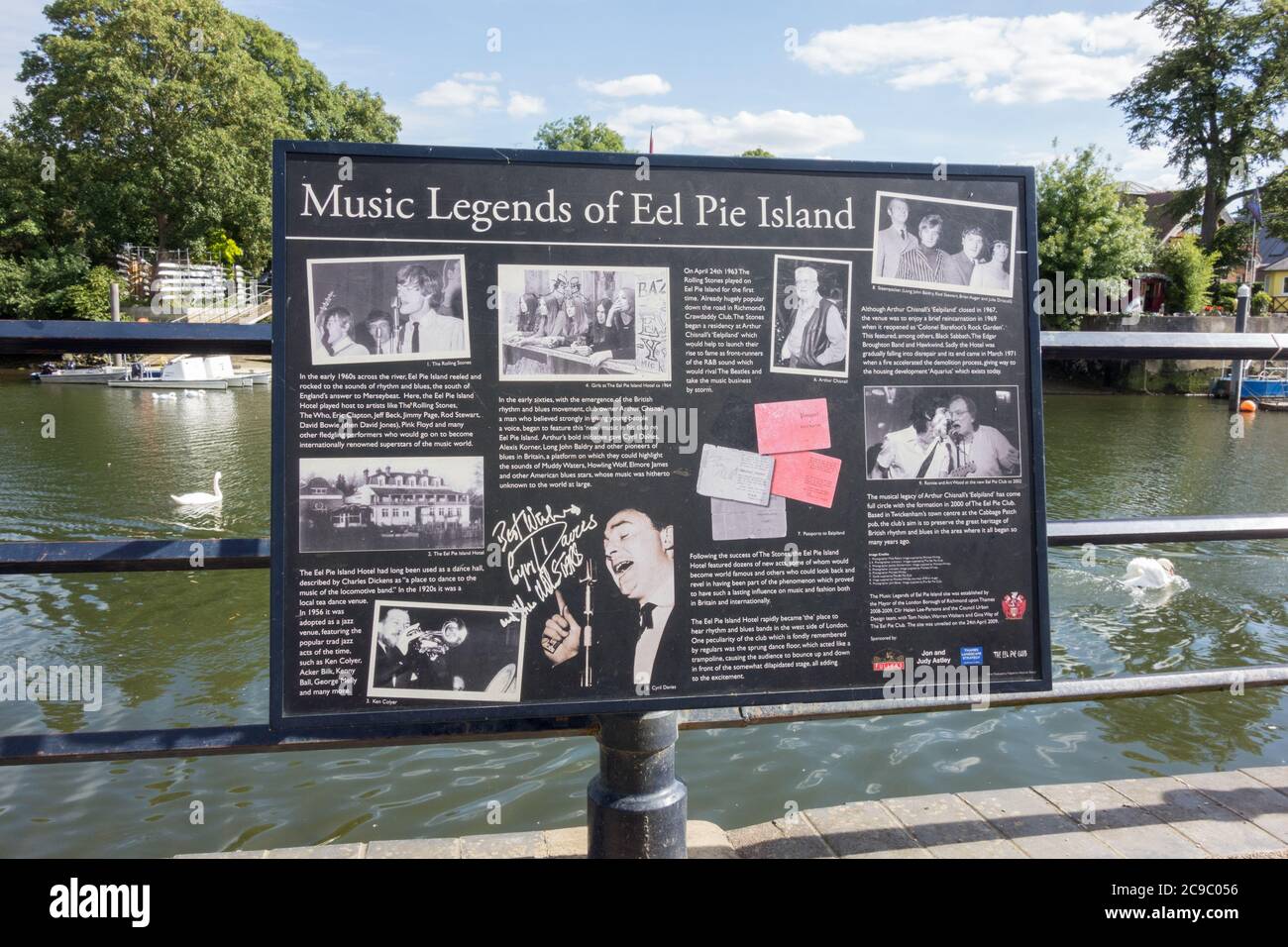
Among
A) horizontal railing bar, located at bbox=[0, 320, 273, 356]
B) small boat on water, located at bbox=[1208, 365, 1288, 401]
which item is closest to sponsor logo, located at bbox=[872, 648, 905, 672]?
horizontal railing bar, located at bbox=[0, 320, 273, 356]

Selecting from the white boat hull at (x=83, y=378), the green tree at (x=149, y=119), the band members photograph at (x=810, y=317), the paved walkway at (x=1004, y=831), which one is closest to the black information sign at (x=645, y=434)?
the band members photograph at (x=810, y=317)

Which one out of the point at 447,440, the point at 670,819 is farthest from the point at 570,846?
the point at 447,440

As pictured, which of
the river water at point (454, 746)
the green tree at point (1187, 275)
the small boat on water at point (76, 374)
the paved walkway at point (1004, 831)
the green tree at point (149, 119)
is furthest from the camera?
the green tree at point (1187, 275)

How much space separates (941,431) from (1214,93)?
56.3m

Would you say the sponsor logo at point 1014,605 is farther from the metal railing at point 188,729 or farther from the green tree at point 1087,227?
the green tree at point 1087,227

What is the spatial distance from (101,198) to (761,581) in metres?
51.1

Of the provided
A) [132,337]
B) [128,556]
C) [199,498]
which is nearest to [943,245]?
[132,337]

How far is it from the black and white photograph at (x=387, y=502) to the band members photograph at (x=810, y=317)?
0.74 m

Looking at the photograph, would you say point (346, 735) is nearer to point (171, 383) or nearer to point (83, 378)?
point (171, 383)

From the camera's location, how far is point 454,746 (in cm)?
647

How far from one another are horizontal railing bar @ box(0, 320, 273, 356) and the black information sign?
0.30m

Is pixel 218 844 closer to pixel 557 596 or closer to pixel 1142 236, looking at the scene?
pixel 557 596

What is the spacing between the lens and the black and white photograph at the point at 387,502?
2.05 metres

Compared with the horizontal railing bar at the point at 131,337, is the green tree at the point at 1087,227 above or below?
above
